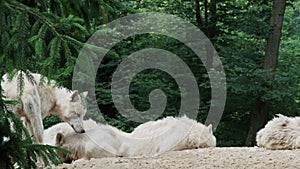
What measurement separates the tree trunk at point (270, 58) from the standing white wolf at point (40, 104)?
5.33 m

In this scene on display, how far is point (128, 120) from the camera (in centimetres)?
1077

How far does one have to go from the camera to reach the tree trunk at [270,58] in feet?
35.5

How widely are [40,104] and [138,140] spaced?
52.5 inches

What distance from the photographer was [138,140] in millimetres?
6016

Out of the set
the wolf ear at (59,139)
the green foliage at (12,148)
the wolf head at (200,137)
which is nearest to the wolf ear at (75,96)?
the wolf ear at (59,139)

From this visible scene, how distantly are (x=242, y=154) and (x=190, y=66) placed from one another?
262 inches

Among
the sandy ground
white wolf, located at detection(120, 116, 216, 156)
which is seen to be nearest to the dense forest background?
white wolf, located at detection(120, 116, 216, 156)

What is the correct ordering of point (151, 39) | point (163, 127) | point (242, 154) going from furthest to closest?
point (151, 39), point (163, 127), point (242, 154)

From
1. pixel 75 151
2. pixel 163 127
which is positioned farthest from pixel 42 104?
pixel 163 127

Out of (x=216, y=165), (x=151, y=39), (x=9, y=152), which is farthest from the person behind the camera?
(x=151, y=39)

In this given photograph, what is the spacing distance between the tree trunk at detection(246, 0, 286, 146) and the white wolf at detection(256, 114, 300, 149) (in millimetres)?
4940

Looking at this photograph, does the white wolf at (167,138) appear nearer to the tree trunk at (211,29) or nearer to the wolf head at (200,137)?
the wolf head at (200,137)

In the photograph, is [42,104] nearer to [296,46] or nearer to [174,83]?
[174,83]

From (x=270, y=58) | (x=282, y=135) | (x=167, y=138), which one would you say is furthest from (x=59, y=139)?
(x=270, y=58)
